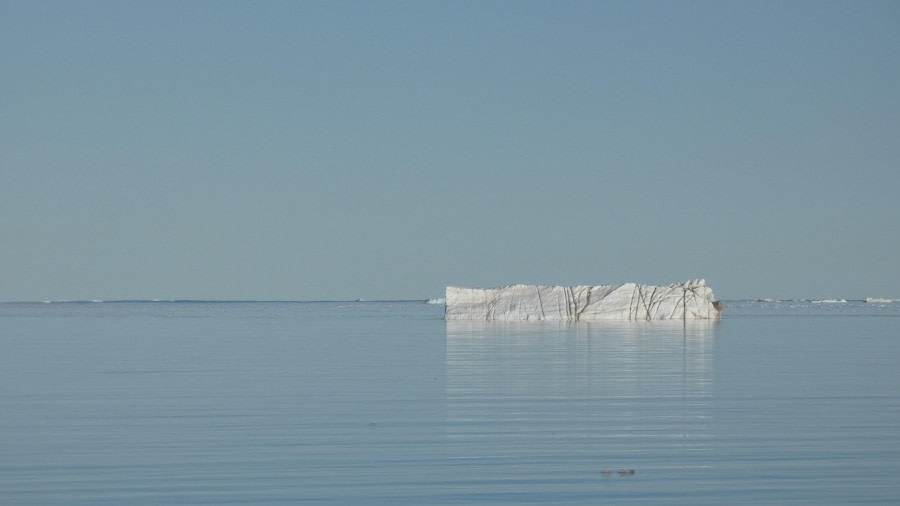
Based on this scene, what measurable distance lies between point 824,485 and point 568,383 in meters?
9.63

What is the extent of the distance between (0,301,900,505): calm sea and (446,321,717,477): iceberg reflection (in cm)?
5

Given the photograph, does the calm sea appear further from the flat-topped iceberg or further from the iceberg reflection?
the flat-topped iceberg

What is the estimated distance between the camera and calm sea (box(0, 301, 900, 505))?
9867mm

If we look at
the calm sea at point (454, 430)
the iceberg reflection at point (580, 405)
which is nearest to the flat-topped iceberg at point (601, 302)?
the iceberg reflection at point (580, 405)

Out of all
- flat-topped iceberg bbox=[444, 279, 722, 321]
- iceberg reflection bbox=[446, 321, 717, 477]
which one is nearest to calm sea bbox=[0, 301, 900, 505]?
iceberg reflection bbox=[446, 321, 717, 477]

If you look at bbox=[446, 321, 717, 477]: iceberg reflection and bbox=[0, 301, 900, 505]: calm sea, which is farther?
bbox=[446, 321, 717, 477]: iceberg reflection

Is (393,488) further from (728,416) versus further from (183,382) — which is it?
(183,382)

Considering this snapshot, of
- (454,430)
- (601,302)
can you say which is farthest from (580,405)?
(601,302)

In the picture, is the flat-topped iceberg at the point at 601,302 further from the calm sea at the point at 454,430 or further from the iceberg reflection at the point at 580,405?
the calm sea at the point at 454,430

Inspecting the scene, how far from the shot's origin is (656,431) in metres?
13.2

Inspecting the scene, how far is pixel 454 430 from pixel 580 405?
10.3 ft

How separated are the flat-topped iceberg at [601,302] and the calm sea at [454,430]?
28.4m

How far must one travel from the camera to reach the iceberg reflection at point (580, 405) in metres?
11.8

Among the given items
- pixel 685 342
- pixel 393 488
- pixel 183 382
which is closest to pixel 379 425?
pixel 393 488
